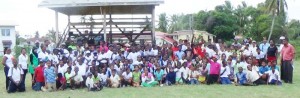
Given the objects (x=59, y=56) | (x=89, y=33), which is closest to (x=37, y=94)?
(x=59, y=56)

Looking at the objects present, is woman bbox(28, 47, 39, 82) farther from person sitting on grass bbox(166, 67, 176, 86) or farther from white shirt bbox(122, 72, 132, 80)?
person sitting on grass bbox(166, 67, 176, 86)

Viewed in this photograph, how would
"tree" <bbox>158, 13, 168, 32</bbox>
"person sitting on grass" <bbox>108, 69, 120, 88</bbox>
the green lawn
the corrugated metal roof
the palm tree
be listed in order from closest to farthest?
1. the green lawn
2. "person sitting on grass" <bbox>108, 69, 120, 88</bbox>
3. the corrugated metal roof
4. the palm tree
5. "tree" <bbox>158, 13, 168, 32</bbox>

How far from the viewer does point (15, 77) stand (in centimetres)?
1277

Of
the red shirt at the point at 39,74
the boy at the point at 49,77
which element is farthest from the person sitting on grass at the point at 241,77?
the red shirt at the point at 39,74

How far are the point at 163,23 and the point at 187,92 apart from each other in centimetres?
5850

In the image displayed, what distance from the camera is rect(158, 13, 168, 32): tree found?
227 ft

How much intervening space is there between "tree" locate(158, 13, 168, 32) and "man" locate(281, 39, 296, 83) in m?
54.9

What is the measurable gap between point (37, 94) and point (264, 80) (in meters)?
6.80

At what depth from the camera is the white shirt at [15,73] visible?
12711 mm

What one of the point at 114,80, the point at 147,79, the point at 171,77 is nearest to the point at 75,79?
the point at 114,80

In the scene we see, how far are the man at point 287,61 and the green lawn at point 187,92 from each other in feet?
2.90

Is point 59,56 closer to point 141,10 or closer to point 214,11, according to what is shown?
point 141,10

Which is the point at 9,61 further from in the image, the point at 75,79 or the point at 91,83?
the point at 91,83

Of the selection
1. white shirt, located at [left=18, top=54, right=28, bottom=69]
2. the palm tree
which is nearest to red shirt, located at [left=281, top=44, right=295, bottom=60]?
white shirt, located at [left=18, top=54, right=28, bottom=69]
